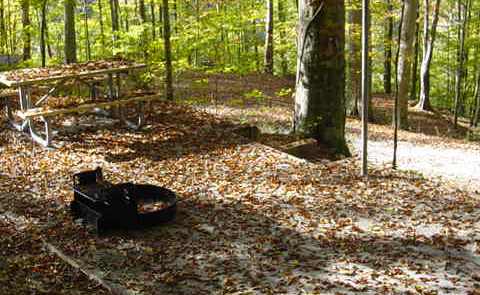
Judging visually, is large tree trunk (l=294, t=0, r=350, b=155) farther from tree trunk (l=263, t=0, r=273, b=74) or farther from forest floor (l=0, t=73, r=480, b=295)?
tree trunk (l=263, t=0, r=273, b=74)

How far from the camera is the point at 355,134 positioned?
41.1 feet

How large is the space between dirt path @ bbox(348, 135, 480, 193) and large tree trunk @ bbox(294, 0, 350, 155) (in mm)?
1179

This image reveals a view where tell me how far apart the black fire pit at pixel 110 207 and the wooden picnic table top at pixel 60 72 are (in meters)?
3.19

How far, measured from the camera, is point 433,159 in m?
10.4

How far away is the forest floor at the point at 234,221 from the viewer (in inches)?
172

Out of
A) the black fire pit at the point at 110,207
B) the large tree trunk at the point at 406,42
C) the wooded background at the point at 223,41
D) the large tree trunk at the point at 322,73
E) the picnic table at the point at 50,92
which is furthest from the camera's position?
the large tree trunk at the point at 406,42

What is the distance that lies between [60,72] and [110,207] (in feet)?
15.1

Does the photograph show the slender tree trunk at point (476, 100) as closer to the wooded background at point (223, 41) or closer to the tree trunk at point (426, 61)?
the wooded background at point (223, 41)

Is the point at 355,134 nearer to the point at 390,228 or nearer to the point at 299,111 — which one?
the point at 299,111

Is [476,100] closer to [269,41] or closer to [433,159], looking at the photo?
[269,41]

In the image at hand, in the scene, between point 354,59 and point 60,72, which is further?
point 354,59

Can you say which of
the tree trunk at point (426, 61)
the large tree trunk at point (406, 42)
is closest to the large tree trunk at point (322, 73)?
the large tree trunk at point (406, 42)

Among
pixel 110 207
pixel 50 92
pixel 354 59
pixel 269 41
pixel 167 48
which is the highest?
pixel 269 41

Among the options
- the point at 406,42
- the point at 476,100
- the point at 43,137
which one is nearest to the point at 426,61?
the point at 476,100
